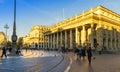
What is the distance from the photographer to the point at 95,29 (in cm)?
6750

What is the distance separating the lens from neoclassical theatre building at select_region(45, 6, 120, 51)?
65062mm

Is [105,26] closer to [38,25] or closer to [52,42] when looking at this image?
[52,42]

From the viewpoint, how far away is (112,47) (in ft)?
240

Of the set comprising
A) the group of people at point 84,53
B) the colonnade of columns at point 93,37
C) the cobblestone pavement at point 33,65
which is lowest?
the cobblestone pavement at point 33,65

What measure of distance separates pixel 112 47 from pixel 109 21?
9946 mm

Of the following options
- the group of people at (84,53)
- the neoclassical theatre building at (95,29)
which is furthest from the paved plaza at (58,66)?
the neoclassical theatre building at (95,29)

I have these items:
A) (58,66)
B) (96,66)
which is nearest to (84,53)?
(96,66)

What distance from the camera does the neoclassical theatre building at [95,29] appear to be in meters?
65.1

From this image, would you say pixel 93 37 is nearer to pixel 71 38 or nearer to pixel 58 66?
pixel 71 38

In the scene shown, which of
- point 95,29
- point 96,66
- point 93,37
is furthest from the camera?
point 95,29

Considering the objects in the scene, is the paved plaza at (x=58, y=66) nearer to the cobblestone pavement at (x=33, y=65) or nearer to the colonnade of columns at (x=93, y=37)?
the cobblestone pavement at (x=33, y=65)

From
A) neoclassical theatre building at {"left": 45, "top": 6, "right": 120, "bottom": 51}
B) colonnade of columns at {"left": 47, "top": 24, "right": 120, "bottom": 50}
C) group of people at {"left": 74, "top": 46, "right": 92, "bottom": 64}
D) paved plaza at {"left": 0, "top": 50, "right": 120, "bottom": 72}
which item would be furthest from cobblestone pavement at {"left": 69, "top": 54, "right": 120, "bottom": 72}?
colonnade of columns at {"left": 47, "top": 24, "right": 120, "bottom": 50}

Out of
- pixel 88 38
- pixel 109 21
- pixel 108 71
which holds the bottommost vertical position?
pixel 108 71

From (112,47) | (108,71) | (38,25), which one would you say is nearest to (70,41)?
(112,47)
